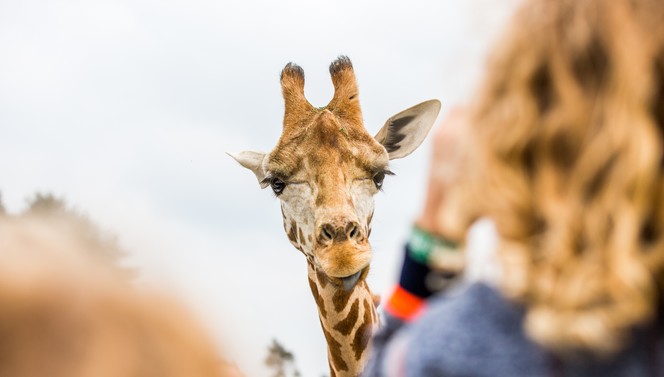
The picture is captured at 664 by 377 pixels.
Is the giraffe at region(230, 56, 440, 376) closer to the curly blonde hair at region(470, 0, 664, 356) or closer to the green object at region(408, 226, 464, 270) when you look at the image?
the green object at region(408, 226, 464, 270)

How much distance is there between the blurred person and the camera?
126 cm

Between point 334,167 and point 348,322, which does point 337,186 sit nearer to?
point 334,167

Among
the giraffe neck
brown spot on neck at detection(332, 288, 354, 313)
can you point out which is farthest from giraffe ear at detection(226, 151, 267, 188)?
brown spot on neck at detection(332, 288, 354, 313)

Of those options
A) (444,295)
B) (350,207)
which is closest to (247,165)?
(350,207)

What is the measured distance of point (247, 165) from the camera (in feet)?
24.3

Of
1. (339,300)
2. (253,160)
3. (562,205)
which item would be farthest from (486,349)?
(253,160)

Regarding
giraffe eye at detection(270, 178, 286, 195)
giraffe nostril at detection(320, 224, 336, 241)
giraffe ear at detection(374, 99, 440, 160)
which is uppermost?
giraffe ear at detection(374, 99, 440, 160)

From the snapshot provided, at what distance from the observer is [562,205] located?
4.26 feet

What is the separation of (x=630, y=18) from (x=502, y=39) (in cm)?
21

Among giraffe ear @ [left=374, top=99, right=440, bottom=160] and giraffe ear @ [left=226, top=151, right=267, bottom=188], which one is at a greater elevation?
giraffe ear @ [left=226, top=151, right=267, bottom=188]

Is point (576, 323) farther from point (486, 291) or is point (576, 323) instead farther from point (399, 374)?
point (399, 374)

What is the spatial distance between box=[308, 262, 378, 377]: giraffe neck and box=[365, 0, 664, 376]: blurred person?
468 centimetres

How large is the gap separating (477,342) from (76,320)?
25.4 inches

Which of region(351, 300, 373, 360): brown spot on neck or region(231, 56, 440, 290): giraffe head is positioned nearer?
region(231, 56, 440, 290): giraffe head
